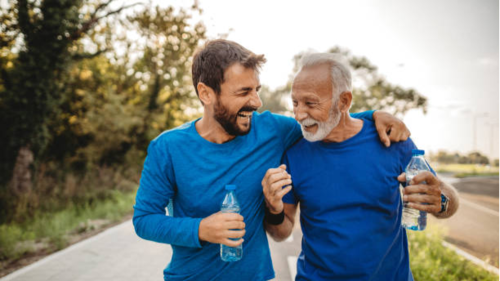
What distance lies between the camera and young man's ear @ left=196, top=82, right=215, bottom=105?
220 centimetres

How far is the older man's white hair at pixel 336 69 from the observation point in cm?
215

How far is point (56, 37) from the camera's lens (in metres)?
10.7

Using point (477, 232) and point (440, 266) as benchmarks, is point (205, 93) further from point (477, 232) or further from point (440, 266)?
point (477, 232)

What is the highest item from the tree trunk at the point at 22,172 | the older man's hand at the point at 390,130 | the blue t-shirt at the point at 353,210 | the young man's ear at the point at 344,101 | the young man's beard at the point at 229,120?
the young man's ear at the point at 344,101

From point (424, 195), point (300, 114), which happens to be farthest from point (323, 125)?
point (424, 195)

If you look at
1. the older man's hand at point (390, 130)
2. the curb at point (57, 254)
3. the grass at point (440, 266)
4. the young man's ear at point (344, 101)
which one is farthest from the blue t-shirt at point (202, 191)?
the curb at point (57, 254)

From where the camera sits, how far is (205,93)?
87.7 inches

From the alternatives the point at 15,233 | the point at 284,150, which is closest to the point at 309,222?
the point at 284,150

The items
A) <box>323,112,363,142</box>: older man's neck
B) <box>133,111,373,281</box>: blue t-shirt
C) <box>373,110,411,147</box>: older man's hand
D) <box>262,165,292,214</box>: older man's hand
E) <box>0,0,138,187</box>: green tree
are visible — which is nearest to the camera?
<box>262,165,292,214</box>: older man's hand

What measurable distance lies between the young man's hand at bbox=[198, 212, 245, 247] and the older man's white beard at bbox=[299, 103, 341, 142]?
807 millimetres

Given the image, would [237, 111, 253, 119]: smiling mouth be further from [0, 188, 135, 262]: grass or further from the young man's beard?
[0, 188, 135, 262]: grass

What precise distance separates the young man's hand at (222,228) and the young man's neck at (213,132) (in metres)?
0.64

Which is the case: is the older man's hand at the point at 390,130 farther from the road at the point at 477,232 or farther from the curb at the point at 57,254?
the curb at the point at 57,254

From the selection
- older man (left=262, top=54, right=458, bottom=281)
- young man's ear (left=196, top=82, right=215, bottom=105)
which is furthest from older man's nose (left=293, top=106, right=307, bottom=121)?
young man's ear (left=196, top=82, right=215, bottom=105)
